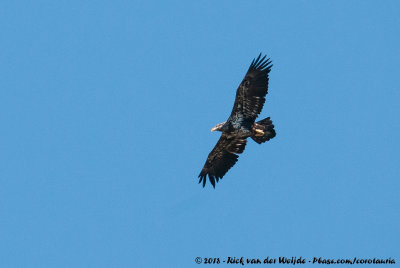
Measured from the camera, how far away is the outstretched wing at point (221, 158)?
83.8 ft

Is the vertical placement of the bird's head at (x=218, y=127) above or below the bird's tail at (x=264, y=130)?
above

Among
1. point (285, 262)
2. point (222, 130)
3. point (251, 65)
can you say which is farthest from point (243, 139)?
point (285, 262)

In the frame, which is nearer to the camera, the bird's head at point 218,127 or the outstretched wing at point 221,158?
the bird's head at point 218,127

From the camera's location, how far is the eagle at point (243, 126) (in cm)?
2339

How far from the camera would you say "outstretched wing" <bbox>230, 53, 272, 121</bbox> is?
76.6ft

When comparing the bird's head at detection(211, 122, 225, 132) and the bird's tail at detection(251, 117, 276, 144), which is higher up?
the bird's head at detection(211, 122, 225, 132)

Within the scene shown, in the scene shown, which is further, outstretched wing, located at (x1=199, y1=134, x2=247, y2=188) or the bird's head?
outstretched wing, located at (x1=199, y1=134, x2=247, y2=188)

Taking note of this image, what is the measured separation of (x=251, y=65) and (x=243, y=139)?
313 centimetres

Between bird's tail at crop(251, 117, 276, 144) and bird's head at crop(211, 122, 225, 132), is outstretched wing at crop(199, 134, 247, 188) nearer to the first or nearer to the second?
bird's head at crop(211, 122, 225, 132)

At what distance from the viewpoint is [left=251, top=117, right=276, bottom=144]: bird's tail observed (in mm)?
24234

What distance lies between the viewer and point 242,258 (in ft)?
75.9

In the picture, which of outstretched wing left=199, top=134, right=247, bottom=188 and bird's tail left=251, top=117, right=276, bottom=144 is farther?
outstretched wing left=199, top=134, right=247, bottom=188

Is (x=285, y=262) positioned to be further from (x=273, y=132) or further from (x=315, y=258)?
(x=273, y=132)

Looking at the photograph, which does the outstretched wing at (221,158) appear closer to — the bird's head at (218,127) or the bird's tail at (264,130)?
the bird's head at (218,127)
